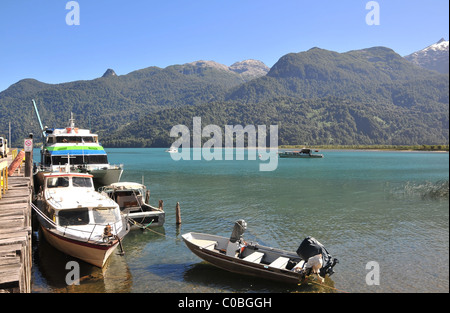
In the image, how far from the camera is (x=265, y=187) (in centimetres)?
5481

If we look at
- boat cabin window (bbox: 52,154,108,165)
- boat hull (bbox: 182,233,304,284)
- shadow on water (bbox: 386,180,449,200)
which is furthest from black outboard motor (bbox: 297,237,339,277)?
shadow on water (bbox: 386,180,449,200)

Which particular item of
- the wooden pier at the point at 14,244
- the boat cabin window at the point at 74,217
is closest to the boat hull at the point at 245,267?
the boat cabin window at the point at 74,217

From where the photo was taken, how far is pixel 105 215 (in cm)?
1950

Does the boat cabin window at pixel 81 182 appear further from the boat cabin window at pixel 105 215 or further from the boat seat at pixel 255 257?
the boat seat at pixel 255 257

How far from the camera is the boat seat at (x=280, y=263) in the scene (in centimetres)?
1678

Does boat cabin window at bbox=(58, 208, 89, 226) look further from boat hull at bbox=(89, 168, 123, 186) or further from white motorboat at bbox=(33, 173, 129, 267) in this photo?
boat hull at bbox=(89, 168, 123, 186)

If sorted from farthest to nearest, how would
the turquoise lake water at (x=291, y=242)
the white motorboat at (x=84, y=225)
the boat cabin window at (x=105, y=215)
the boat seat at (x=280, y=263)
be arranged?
1. the boat cabin window at (x=105, y=215)
2. the white motorboat at (x=84, y=225)
3. the boat seat at (x=280, y=263)
4. the turquoise lake water at (x=291, y=242)

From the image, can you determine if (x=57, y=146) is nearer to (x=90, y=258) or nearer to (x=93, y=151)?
(x=93, y=151)

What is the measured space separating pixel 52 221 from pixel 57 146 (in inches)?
868

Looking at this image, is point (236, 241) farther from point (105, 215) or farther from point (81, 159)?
point (81, 159)

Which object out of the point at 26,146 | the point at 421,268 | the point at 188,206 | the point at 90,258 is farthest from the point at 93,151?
the point at 421,268

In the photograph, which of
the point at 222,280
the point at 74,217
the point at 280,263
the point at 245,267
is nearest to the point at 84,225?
the point at 74,217

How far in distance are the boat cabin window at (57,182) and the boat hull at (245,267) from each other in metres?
11.1

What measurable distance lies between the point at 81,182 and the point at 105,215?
21.0 ft
